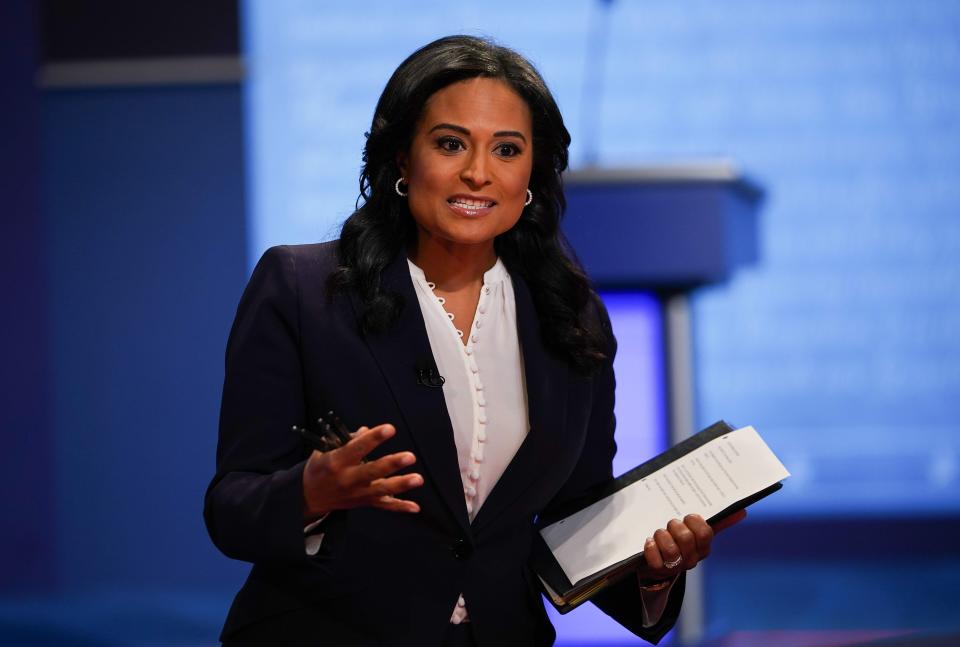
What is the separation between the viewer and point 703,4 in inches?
147

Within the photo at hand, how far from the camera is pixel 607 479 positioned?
1.55 metres

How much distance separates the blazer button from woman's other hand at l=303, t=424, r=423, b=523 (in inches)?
8.2

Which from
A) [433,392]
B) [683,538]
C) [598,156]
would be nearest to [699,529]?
[683,538]

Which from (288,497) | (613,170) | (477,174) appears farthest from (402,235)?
(613,170)

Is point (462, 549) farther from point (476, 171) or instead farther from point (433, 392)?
point (476, 171)

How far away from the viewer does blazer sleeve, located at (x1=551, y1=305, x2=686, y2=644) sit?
1479 millimetres

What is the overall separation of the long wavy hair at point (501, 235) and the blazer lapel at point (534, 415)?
2cm

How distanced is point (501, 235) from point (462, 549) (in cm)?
46

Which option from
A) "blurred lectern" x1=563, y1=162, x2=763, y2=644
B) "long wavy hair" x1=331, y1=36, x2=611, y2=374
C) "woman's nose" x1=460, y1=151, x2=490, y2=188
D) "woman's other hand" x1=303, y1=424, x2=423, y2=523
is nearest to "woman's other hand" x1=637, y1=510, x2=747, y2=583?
"long wavy hair" x1=331, y1=36, x2=611, y2=374

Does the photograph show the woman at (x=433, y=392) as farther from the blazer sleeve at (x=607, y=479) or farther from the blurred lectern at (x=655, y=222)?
the blurred lectern at (x=655, y=222)

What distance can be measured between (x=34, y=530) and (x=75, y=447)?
1.00ft

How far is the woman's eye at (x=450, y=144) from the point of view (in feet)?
4.64

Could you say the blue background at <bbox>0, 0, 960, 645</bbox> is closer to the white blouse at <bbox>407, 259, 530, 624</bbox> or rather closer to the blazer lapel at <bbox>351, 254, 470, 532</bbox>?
the white blouse at <bbox>407, 259, 530, 624</bbox>

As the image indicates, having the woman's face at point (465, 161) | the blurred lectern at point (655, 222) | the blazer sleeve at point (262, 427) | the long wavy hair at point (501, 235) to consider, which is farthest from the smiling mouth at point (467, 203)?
the blurred lectern at point (655, 222)
